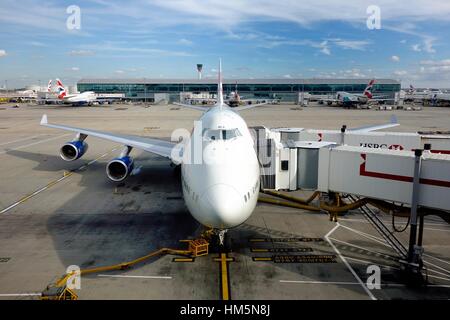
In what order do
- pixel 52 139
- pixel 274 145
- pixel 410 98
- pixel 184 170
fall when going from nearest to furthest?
pixel 184 170 < pixel 274 145 < pixel 52 139 < pixel 410 98

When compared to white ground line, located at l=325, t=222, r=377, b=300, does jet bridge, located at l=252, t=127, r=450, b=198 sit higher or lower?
higher

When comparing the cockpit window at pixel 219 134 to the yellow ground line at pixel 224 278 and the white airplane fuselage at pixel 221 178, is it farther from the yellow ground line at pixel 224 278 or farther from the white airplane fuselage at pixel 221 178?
the yellow ground line at pixel 224 278

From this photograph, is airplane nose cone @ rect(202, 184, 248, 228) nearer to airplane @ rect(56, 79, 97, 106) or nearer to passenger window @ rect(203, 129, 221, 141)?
passenger window @ rect(203, 129, 221, 141)

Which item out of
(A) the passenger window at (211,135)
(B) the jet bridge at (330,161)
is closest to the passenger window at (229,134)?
(A) the passenger window at (211,135)

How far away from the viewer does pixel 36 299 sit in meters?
11.5

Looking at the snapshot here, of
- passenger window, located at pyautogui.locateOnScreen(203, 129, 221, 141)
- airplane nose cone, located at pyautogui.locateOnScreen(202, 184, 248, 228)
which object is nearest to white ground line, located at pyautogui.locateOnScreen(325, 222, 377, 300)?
airplane nose cone, located at pyautogui.locateOnScreen(202, 184, 248, 228)

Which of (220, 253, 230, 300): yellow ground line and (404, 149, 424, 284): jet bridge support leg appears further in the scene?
(404, 149, 424, 284): jet bridge support leg

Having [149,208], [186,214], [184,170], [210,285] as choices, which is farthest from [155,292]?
[149,208]

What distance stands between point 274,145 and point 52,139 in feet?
136

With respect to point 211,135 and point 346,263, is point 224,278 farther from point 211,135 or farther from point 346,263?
point 211,135

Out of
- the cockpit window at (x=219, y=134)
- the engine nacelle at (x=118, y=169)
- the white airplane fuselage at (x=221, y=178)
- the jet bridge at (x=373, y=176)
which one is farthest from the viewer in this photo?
the engine nacelle at (x=118, y=169)

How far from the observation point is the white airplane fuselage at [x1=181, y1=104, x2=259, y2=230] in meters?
11.6

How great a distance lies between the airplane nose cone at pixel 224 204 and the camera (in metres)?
11.5

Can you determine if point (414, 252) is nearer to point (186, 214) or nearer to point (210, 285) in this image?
point (210, 285)
